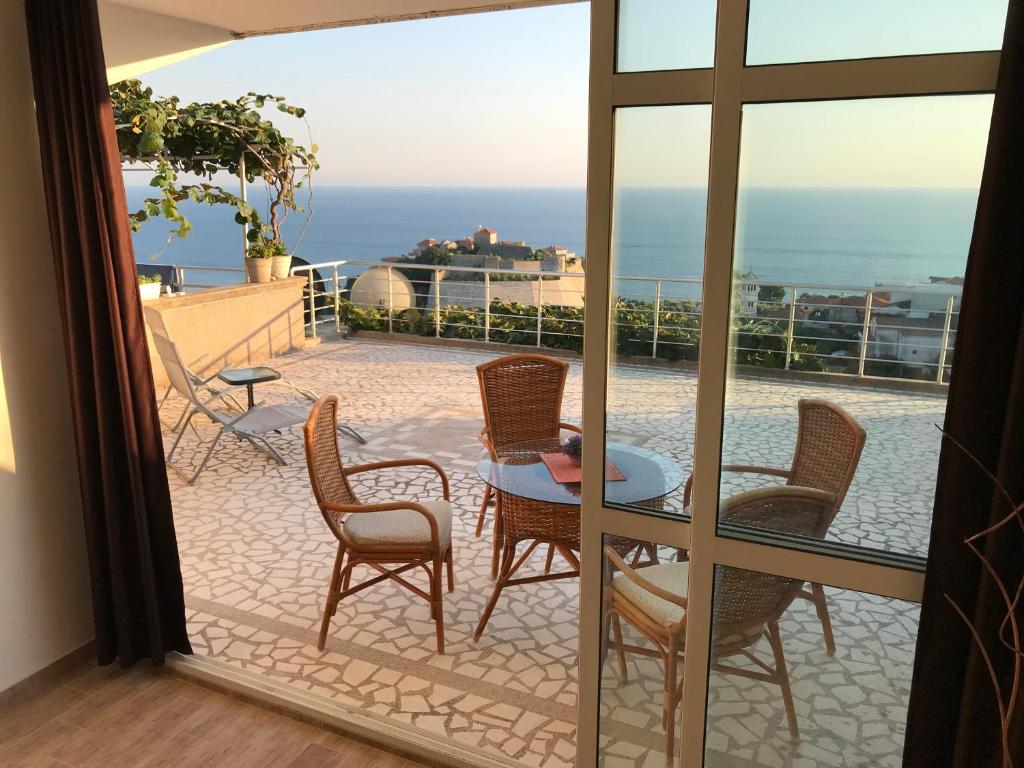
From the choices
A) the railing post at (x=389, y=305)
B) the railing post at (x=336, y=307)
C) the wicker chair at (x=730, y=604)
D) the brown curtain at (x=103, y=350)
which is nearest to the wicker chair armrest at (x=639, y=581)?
the wicker chair at (x=730, y=604)

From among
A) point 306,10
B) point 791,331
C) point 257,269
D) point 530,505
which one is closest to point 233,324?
point 257,269

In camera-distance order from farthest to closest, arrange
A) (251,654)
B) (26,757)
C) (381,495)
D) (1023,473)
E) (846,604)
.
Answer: (381,495), (251,654), (26,757), (846,604), (1023,473)

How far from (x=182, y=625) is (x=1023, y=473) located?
2.67m

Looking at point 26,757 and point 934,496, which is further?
point 26,757

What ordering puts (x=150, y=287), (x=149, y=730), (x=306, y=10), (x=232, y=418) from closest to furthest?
(x=149, y=730) < (x=306, y=10) < (x=232, y=418) < (x=150, y=287)

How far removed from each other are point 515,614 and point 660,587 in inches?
62.1

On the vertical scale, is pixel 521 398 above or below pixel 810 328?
below

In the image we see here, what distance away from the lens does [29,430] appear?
105 inches

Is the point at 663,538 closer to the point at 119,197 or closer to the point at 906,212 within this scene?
the point at 906,212

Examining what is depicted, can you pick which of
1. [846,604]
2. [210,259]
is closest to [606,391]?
[846,604]

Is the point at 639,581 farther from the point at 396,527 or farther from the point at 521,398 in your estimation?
the point at 521,398

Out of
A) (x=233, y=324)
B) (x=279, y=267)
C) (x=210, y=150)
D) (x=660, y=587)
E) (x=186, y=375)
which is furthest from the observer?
(x=279, y=267)

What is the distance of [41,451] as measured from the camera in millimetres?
2705

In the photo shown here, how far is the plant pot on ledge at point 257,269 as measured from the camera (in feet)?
25.6
